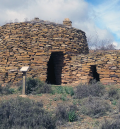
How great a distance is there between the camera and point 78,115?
210 inches

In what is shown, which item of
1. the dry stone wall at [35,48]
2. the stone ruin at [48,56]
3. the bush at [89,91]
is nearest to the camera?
the bush at [89,91]

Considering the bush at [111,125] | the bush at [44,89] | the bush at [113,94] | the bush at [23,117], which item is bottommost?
the bush at [111,125]

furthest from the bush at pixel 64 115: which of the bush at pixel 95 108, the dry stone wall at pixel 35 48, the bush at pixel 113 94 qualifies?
the dry stone wall at pixel 35 48

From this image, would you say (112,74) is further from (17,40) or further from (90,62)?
(17,40)

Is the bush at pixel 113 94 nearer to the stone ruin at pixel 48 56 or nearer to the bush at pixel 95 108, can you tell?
the bush at pixel 95 108

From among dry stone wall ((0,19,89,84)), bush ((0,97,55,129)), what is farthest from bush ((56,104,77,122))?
dry stone wall ((0,19,89,84))

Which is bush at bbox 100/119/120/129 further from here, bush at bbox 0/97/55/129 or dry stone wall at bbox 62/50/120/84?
dry stone wall at bbox 62/50/120/84

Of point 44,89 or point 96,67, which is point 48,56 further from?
point 44,89

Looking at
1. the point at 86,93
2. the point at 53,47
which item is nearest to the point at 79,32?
the point at 53,47

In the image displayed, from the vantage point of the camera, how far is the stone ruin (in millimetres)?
9875

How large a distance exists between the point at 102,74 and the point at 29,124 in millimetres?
6467

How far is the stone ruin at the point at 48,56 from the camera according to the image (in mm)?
9875

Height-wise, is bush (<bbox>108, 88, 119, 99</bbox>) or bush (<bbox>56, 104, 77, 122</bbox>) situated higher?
bush (<bbox>108, 88, 119, 99</bbox>)

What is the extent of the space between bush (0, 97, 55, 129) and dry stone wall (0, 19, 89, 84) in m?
5.34
